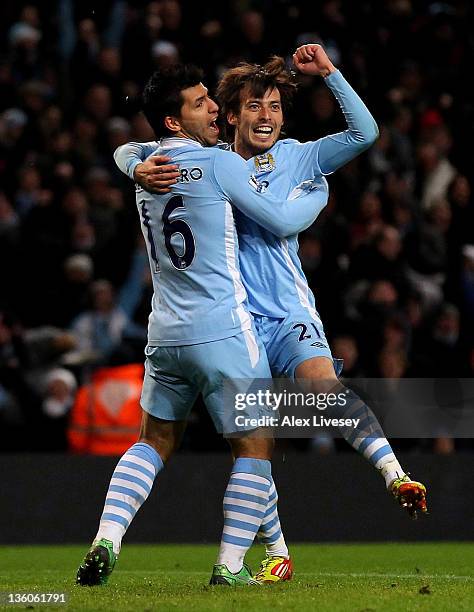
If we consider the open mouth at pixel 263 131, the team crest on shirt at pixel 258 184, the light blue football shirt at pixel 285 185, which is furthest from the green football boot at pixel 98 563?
the open mouth at pixel 263 131

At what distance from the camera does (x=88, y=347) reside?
33.8 ft

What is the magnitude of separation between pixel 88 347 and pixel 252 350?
4631 millimetres

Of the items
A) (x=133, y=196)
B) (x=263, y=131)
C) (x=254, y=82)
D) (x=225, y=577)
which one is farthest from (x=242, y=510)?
(x=133, y=196)

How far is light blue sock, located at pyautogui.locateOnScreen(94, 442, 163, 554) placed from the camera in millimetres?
5768

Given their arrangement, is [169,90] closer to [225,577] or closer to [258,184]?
[258,184]

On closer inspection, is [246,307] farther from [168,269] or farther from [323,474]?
[323,474]

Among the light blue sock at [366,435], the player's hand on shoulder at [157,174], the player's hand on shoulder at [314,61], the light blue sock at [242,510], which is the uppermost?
the player's hand on shoulder at [314,61]

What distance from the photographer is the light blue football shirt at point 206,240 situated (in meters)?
5.79

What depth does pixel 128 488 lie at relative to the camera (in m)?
5.85

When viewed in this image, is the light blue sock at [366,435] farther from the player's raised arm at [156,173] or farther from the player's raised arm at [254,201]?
the player's raised arm at [156,173]

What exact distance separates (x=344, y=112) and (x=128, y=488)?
1908 mm

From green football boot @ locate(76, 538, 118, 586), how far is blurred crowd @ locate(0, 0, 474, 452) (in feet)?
13.4

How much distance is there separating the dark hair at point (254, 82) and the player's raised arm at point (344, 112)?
8.1 inches

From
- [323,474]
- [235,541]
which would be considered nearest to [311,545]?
[323,474]
